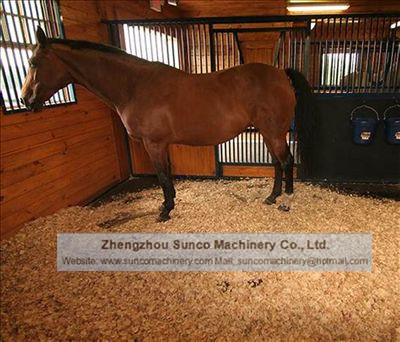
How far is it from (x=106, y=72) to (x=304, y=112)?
1863 millimetres

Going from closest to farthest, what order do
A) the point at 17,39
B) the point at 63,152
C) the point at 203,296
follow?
the point at 203,296 → the point at 17,39 → the point at 63,152

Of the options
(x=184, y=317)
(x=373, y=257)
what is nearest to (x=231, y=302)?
(x=184, y=317)

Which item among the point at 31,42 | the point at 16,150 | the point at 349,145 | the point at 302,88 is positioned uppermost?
the point at 31,42

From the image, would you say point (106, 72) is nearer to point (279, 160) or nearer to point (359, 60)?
point (279, 160)

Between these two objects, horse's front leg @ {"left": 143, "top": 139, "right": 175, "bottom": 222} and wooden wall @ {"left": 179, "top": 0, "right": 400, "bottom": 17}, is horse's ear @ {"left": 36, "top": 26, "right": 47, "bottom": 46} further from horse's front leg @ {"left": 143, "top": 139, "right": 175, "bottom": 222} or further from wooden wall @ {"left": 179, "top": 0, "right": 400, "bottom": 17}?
wooden wall @ {"left": 179, "top": 0, "right": 400, "bottom": 17}

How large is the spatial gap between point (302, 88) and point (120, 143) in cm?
237

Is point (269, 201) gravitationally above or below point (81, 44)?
below

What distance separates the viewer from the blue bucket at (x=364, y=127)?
303 cm

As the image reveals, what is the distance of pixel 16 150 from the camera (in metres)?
2.27

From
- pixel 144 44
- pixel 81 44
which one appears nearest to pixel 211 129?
pixel 81 44

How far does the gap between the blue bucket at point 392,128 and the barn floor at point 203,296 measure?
0.99 m

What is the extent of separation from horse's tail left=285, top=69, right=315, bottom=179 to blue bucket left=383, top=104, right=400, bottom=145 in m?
1.05

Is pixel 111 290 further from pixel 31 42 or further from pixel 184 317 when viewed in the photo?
pixel 31 42

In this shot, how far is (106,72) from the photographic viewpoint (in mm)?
2354
